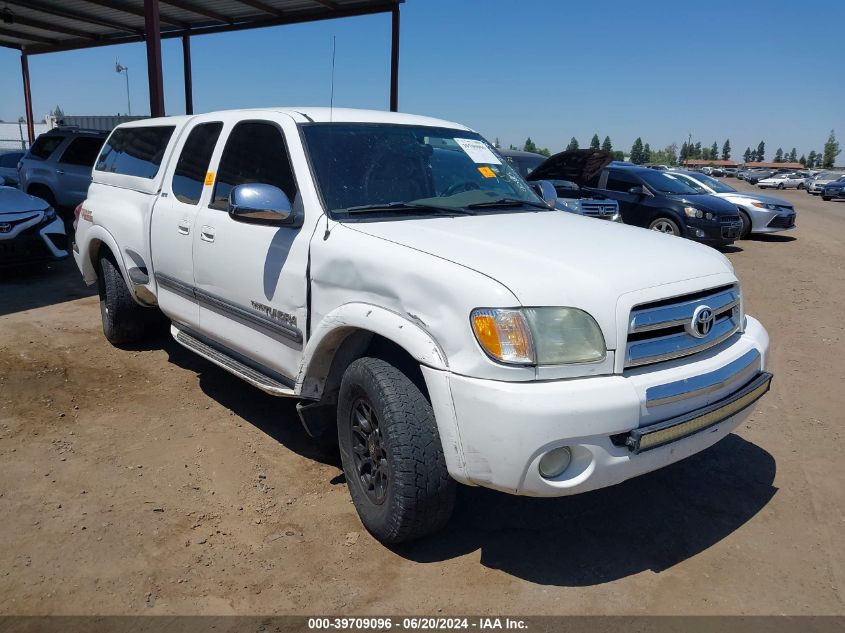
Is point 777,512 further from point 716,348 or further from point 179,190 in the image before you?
point 179,190

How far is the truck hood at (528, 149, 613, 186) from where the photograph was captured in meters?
12.4

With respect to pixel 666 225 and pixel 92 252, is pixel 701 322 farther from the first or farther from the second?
pixel 666 225

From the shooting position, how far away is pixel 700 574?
9.43ft

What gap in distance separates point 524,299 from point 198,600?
1.78m

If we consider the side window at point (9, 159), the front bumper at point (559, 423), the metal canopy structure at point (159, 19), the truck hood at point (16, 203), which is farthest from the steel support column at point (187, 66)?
the front bumper at point (559, 423)

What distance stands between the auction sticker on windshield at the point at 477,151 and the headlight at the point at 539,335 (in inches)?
73.6

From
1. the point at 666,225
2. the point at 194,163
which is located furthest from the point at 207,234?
the point at 666,225

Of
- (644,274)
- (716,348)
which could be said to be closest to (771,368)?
(716,348)

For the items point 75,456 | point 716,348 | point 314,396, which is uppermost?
point 716,348

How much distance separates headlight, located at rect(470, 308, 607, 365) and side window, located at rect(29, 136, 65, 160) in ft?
39.4

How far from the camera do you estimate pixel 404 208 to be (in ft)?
11.4

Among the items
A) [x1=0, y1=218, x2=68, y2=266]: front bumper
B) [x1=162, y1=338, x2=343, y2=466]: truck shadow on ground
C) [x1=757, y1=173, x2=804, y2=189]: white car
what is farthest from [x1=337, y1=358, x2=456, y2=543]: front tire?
[x1=757, y1=173, x2=804, y2=189]: white car

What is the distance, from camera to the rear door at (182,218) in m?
4.33

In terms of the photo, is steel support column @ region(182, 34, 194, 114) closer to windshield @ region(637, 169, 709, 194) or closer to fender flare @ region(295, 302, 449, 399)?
windshield @ region(637, 169, 709, 194)
